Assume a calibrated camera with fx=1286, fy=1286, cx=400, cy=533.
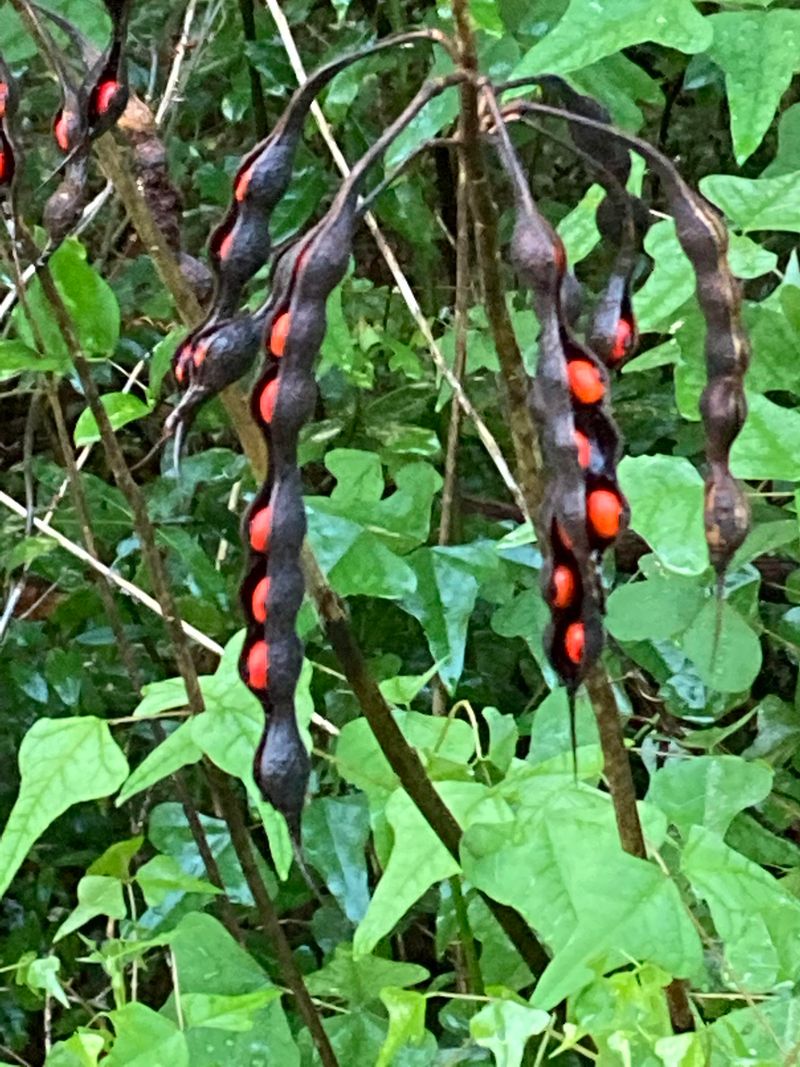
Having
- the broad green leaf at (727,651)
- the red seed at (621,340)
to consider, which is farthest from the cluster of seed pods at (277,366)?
the broad green leaf at (727,651)

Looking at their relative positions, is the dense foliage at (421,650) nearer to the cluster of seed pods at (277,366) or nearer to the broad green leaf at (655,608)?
the broad green leaf at (655,608)

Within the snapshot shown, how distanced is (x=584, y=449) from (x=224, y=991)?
0.47 metres

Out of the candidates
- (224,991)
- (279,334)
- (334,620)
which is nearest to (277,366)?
(279,334)

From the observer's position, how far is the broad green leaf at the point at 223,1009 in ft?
1.98

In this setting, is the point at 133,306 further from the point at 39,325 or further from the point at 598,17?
the point at 598,17

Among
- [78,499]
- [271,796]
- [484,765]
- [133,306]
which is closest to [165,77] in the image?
[133,306]

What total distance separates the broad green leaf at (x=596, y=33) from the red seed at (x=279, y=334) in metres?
0.20

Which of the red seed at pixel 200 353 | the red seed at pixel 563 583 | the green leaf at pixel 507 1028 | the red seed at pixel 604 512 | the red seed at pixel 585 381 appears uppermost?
the red seed at pixel 200 353

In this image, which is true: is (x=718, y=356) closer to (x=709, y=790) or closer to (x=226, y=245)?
(x=226, y=245)

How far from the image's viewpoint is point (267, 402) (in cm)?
37

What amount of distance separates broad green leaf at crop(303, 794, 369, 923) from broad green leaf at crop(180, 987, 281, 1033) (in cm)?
21

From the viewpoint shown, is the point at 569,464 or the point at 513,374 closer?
the point at 569,464

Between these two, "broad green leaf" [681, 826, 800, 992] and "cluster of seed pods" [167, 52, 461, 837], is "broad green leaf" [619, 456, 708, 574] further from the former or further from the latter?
"cluster of seed pods" [167, 52, 461, 837]

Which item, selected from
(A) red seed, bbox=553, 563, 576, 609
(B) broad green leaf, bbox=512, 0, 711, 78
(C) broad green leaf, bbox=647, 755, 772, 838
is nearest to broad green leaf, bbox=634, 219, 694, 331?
(B) broad green leaf, bbox=512, 0, 711, 78
